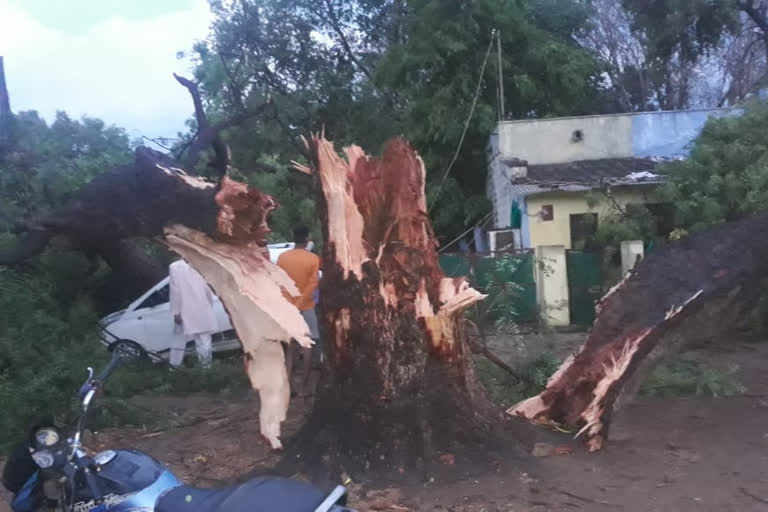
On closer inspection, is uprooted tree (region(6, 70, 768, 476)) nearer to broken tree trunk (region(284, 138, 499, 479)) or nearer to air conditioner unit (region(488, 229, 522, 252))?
broken tree trunk (region(284, 138, 499, 479))

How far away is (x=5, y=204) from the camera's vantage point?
1086cm

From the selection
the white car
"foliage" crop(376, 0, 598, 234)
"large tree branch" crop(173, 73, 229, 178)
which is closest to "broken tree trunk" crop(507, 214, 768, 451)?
"large tree branch" crop(173, 73, 229, 178)

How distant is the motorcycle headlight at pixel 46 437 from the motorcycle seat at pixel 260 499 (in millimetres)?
1166

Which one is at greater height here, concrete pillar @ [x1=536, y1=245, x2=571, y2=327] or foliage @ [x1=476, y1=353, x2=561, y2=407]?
concrete pillar @ [x1=536, y1=245, x2=571, y2=327]

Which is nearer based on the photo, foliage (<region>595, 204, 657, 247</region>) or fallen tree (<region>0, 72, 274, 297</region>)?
fallen tree (<region>0, 72, 274, 297</region>)

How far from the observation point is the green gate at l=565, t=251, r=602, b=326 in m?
14.2

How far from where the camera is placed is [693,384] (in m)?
Answer: 7.93

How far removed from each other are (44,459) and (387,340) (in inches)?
108

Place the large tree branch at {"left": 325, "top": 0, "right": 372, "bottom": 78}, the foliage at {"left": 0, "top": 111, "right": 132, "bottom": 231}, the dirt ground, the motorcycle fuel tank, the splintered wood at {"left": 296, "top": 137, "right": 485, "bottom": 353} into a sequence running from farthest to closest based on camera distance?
the large tree branch at {"left": 325, "top": 0, "right": 372, "bottom": 78} < the foliage at {"left": 0, "top": 111, "right": 132, "bottom": 231} < the splintered wood at {"left": 296, "top": 137, "right": 485, "bottom": 353} < the dirt ground < the motorcycle fuel tank

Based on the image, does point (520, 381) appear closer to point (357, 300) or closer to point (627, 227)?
point (357, 300)

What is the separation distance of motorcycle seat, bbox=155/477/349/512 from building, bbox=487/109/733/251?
45.4 ft

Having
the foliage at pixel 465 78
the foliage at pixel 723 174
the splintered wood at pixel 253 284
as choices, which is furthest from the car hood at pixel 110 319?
the foliage at pixel 465 78

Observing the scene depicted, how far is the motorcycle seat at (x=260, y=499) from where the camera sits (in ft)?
8.24

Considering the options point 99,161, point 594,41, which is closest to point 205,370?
point 99,161
